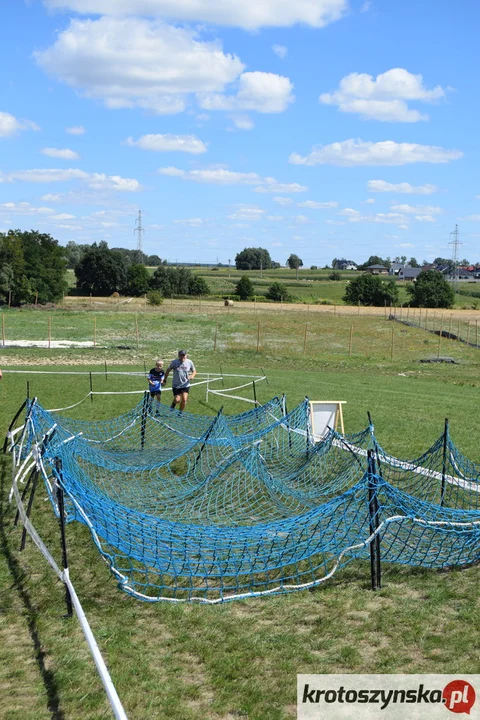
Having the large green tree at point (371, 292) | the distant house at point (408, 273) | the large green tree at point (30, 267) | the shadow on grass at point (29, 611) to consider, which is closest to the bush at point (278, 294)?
the large green tree at point (371, 292)

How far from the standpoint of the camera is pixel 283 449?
509 inches

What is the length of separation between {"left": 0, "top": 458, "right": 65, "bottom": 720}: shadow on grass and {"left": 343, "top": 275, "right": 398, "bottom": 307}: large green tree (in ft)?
258

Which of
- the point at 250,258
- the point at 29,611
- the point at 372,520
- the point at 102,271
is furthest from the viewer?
the point at 250,258

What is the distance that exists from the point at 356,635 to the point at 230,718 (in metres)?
1.69

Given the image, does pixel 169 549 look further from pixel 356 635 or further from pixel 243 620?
pixel 356 635

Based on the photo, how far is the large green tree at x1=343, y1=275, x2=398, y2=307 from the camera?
280 feet

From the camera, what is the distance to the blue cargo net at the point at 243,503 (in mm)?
7129

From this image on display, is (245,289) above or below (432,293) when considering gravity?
above

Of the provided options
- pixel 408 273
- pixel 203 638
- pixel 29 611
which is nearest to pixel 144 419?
pixel 29 611

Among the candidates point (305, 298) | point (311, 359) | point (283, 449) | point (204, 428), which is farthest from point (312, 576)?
point (305, 298)

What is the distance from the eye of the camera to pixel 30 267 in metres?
68.9

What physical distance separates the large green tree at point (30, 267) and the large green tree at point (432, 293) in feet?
139

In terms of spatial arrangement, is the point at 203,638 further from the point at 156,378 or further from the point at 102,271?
the point at 102,271

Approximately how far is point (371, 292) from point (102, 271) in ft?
121
